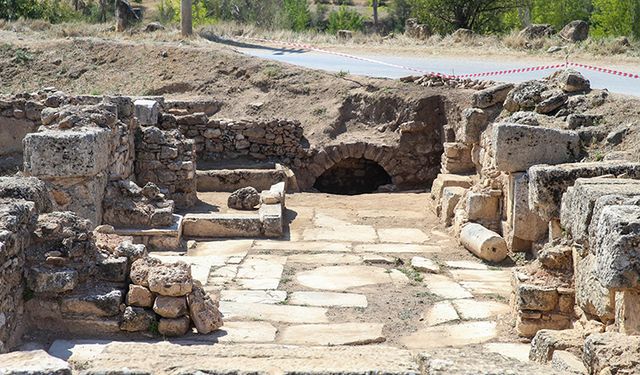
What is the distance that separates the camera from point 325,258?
1055 centimetres

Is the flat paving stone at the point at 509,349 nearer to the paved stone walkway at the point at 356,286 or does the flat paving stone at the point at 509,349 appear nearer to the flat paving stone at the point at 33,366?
the paved stone walkway at the point at 356,286

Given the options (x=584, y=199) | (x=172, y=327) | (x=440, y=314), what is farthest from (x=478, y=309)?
(x=172, y=327)

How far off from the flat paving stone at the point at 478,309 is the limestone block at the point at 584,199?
1.52 meters

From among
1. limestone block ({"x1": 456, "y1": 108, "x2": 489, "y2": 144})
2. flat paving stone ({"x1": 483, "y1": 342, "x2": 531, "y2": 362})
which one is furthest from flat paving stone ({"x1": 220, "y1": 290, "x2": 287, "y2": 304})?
limestone block ({"x1": 456, "y1": 108, "x2": 489, "y2": 144})

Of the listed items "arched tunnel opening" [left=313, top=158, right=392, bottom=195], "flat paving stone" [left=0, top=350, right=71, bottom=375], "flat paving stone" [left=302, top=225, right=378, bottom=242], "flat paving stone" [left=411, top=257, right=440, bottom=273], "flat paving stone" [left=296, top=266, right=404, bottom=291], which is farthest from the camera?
"arched tunnel opening" [left=313, top=158, right=392, bottom=195]

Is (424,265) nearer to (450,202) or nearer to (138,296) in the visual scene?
(450,202)

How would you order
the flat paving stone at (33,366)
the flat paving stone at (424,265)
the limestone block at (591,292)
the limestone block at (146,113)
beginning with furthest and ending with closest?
the limestone block at (146,113) < the flat paving stone at (424,265) < the limestone block at (591,292) < the flat paving stone at (33,366)

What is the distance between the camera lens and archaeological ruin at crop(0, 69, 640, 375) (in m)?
5.46

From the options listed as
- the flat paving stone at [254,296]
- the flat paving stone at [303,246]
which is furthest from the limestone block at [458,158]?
the flat paving stone at [254,296]

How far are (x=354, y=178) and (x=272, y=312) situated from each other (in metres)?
9.38

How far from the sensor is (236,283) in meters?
9.26

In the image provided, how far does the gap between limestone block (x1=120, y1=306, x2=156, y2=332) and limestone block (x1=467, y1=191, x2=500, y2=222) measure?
5.50 meters

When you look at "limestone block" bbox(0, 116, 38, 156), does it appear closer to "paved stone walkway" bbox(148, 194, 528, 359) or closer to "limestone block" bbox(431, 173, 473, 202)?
"paved stone walkway" bbox(148, 194, 528, 359)

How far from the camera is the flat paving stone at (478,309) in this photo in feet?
27.4
